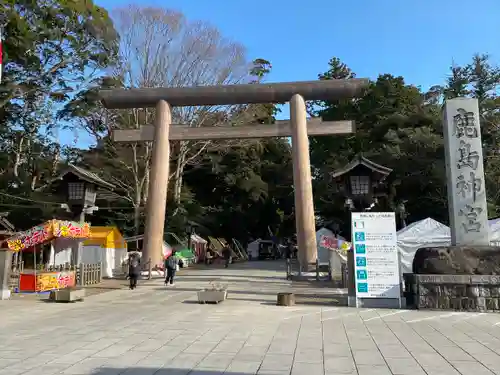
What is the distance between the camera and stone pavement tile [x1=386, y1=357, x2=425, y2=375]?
5141 mm

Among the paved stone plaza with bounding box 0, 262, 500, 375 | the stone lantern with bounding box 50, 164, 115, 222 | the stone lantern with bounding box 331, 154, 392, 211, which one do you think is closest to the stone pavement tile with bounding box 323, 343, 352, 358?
the paved stone plaza with bounding box 0, 262, 500, 375

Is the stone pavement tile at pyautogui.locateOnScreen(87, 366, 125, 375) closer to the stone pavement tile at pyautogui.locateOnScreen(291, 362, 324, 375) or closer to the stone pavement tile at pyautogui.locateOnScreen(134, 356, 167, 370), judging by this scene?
the stone pavement tile at pyautogui.locateOnScreen(134, 356, 167, 370)

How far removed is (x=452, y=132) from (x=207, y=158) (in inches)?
1003

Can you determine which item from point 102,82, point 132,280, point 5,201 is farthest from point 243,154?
point 132,280

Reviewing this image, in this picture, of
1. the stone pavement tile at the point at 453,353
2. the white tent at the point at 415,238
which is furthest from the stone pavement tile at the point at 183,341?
the white tent at the point at 415,238

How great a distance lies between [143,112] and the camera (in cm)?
2802

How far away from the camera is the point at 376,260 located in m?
10.9

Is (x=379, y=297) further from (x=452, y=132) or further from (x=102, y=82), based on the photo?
(x=102, y=82)

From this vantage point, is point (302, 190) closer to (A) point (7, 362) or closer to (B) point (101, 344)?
(B) point (101, 344)

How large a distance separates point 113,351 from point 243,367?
2.04m

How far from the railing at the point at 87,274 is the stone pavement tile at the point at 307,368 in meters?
13.1

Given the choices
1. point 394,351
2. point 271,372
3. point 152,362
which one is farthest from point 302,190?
point 271,372

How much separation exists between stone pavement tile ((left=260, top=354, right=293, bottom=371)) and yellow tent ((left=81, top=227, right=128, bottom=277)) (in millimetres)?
15966

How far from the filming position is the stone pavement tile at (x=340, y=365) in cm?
523
